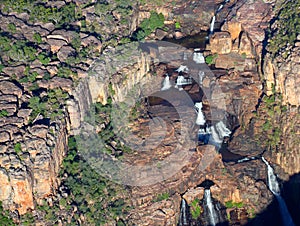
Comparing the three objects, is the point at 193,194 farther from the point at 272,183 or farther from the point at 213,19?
the point at 213,19

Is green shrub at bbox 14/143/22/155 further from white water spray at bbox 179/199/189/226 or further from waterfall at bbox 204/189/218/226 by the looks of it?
waterfall at bbox 204/189/218/226

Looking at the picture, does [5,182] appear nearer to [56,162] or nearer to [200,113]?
[56,162]

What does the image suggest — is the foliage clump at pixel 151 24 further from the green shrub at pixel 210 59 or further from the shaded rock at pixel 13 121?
the shaded rock at pixel 13 121

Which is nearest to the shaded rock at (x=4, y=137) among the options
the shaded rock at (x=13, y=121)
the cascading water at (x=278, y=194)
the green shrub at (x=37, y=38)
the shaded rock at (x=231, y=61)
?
the shaded rock at (x=13, y=121)

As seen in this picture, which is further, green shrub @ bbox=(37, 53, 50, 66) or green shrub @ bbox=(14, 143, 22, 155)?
green shrub @ bbox=(37, 53, 50, 66)

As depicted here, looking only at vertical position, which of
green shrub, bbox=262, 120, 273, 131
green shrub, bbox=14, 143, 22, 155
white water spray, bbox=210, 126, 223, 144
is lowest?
white water spray, bbox=210, 126, 223, 144

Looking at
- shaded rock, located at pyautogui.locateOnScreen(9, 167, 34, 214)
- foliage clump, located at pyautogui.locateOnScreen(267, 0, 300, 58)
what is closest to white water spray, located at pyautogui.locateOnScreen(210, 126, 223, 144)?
foliage clump, located at pyautogui.locateOnScreen(267, 0, 300, 58)
